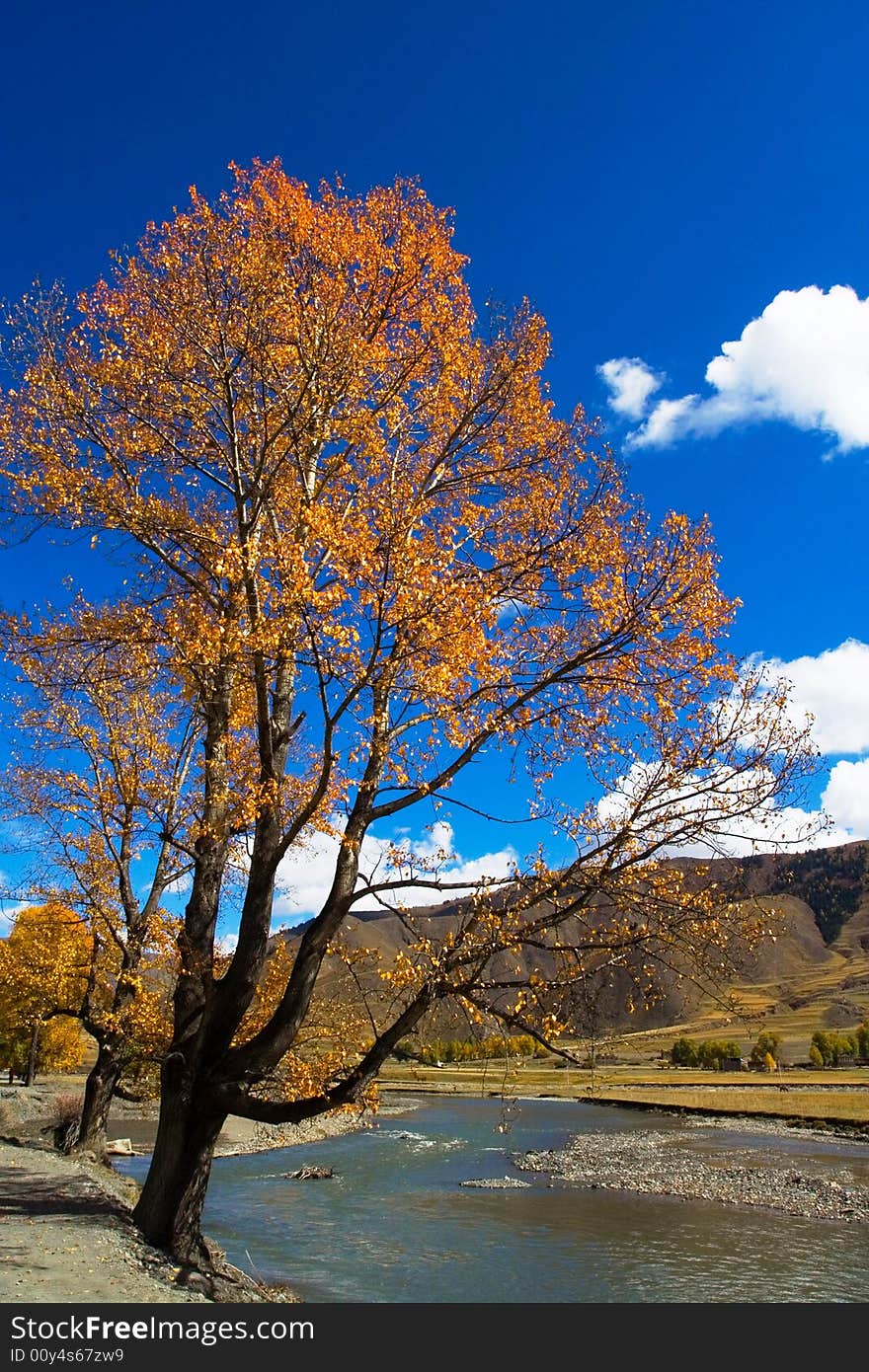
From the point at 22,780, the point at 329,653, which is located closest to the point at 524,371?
the point at 329,653

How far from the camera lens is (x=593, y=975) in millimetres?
9336

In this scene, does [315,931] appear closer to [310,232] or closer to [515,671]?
[515,671]

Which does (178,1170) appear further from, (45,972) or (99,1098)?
(99,1098)

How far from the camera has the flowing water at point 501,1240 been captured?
19797 millimetres

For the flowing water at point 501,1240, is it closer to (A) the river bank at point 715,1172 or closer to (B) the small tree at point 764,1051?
(A) the river bank at point 715,1172

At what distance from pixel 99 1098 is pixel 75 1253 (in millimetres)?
12641

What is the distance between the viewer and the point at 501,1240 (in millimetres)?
25172

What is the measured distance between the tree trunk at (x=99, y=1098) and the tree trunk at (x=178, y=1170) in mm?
8463

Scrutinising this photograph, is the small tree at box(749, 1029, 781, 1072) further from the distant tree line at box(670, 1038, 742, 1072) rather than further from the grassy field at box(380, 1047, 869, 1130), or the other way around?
the grassy field at box(380, 1047, 869, 1130)

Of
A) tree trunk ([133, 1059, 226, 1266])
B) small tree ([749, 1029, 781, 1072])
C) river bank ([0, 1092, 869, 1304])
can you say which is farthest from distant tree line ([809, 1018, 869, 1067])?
tree trunk ([133, 1059, 226, 1266])

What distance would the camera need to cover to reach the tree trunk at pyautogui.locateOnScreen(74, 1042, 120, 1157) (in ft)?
69.1

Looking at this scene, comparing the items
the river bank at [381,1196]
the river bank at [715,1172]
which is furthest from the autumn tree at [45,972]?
the river bank at [715,1172]

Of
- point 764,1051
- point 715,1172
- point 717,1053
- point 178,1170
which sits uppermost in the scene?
point 178,1170

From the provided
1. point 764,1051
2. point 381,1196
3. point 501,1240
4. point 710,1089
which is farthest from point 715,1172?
point 764,1051
